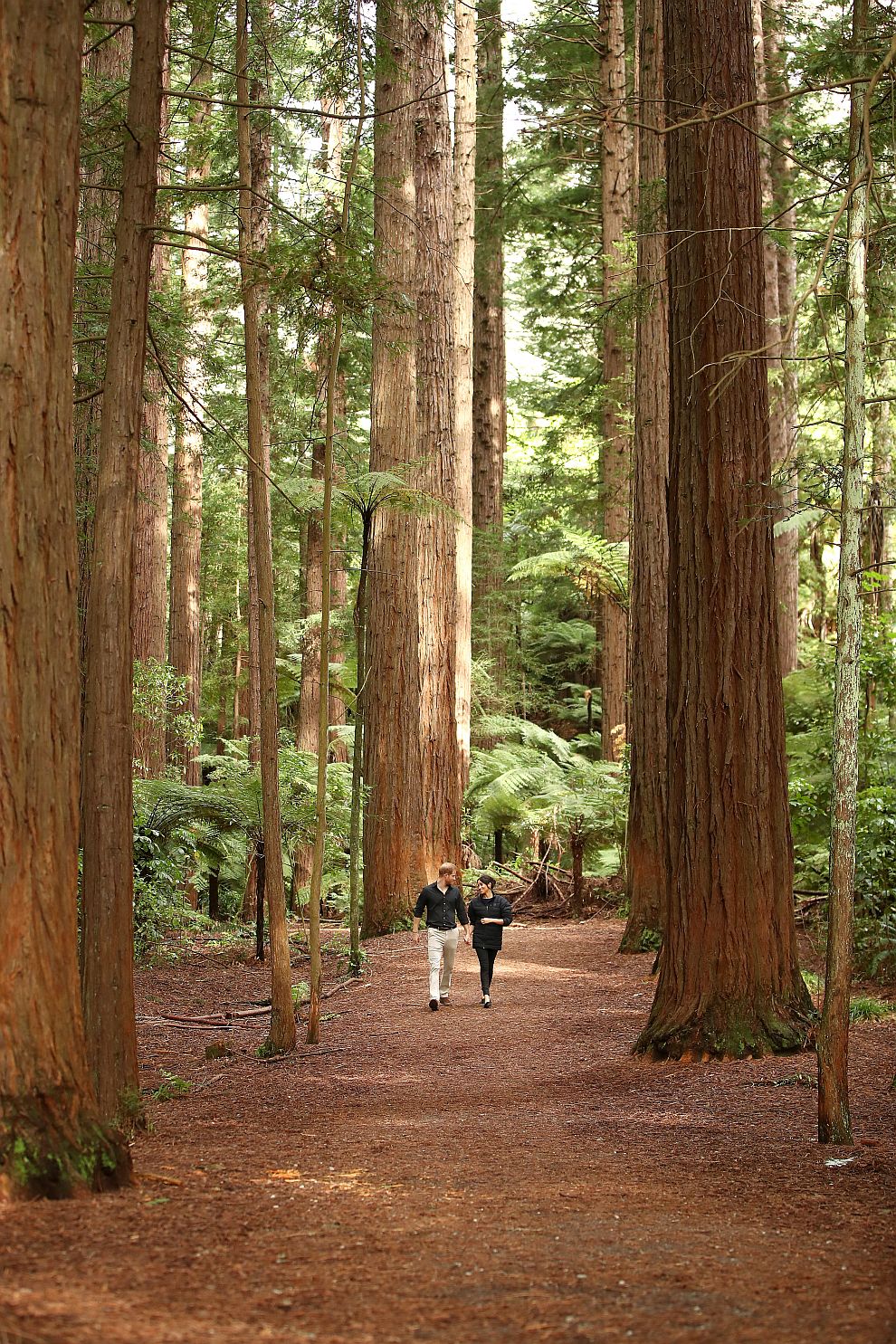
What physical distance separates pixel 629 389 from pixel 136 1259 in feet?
56.8

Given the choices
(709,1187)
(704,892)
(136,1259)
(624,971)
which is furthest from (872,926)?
(136,1259)

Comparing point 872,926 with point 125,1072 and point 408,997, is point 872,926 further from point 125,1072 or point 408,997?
point 125,1072

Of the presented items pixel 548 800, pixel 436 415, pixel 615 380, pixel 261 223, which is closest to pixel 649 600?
pixel 436 415

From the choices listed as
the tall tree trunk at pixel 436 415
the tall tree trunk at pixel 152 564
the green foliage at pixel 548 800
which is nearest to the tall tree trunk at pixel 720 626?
the tall tree trunk at pixel 436 415

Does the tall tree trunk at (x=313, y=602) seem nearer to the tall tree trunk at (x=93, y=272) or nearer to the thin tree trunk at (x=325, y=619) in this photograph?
the tall tree trunk at (x=93, y=272)

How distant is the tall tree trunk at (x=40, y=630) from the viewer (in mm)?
4070

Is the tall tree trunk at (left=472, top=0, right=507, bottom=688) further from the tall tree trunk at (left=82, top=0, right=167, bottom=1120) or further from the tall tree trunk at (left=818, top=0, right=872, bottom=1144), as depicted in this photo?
the tall tree trunk at (left=818, top=0, right=872, bottom=1144)

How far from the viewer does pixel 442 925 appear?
34.8 ft

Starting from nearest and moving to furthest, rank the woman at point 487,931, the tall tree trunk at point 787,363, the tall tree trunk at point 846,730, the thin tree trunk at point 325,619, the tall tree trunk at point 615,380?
1. the tall tree trunk at point 846,730
2. the thin tree trunk at point 325,619
3. the woman at point 487,931
4. the tall tree trunk at point 787,363
5. the tall tree trunk at point 615,380

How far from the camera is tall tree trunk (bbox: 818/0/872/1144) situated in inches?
219

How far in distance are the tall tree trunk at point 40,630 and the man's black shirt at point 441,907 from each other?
20.7 ft

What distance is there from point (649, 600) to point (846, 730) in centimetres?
731

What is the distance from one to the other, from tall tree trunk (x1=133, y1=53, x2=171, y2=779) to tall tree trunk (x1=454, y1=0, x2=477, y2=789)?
4727mm

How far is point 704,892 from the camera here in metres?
8.00
